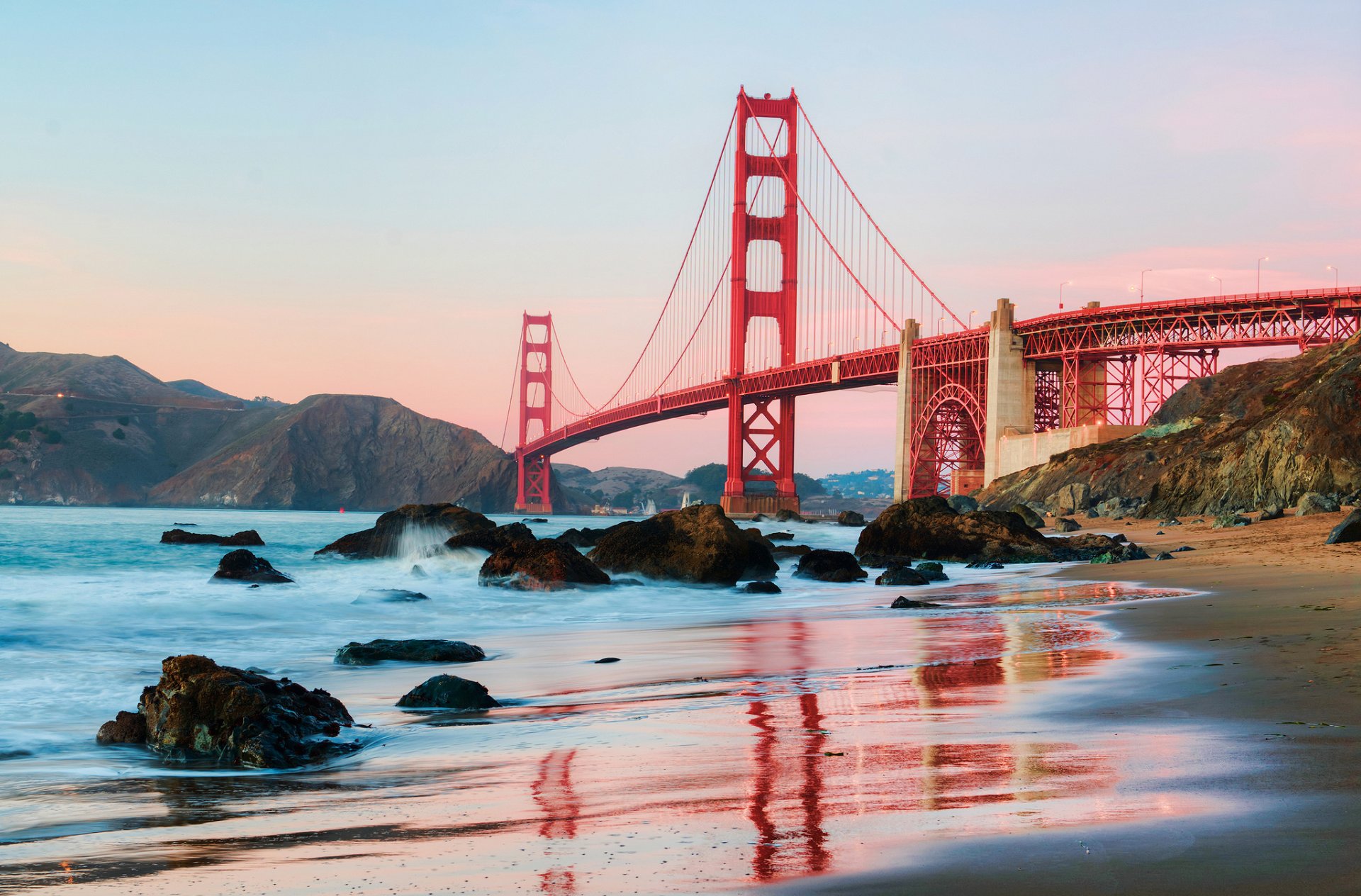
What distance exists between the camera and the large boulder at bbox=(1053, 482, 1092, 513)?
129ft

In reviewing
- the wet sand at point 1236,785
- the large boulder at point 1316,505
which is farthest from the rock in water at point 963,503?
the wet sand at point 1236,785

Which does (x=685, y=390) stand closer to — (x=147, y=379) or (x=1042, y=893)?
(x=1042, y=893)

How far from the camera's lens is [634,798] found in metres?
3.98

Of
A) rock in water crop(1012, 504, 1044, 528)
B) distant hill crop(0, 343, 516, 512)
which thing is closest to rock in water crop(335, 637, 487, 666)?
rock in water crop(1012, 504, 1044, 528)

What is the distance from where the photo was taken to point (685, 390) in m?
68.8

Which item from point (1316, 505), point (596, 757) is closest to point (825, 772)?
point (596, 757)

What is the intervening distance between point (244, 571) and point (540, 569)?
516 centimetres

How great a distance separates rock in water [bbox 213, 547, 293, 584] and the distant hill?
352 feet

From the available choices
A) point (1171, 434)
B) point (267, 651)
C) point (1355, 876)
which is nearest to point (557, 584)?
point (267, 651)

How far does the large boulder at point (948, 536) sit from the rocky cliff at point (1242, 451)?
847 cm

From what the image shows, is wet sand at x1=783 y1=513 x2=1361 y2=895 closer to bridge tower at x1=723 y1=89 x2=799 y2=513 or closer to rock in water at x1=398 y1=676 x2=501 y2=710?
rock in water at x1=398 y1=676 x2=501 y2=710

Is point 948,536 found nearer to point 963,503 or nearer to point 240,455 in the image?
point 963,503

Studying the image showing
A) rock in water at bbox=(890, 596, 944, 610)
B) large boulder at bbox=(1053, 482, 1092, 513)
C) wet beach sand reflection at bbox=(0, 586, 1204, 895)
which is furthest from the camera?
large boulder at bbox=(1053, 482, 1092, 513)

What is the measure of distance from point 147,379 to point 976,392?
6208 inches
